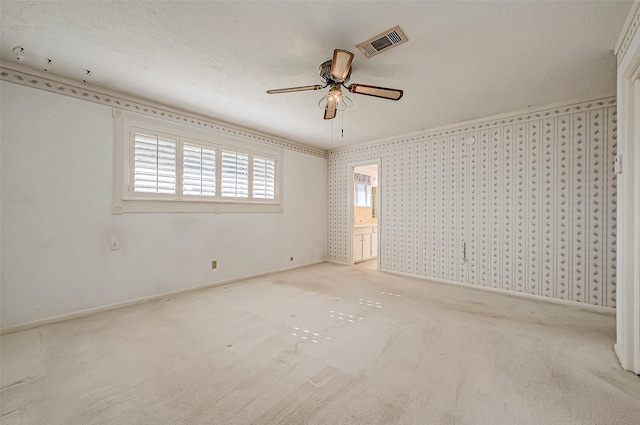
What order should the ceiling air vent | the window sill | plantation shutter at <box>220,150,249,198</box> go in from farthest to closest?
plantation shutter at <box>220,150,249,198</box>, the window sill, the ceiling air vent

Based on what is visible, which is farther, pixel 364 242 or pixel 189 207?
pixel 364 242

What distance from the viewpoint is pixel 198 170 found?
12.2 feet

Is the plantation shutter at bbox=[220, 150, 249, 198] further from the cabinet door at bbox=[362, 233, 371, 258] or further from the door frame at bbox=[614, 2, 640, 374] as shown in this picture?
the door frame at bbox=[614, 2, 640, 374]

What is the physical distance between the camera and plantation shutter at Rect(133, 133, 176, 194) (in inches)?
125

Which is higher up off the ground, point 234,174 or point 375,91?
point 375,91

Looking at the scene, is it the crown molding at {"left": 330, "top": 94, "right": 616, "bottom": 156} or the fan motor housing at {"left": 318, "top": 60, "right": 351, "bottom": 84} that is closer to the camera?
the fan motor housing at {"left": 318, "top": 60, "right": 351, "bottom": 84}

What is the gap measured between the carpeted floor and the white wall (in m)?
0.33

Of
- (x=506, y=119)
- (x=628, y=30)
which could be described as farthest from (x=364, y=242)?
(x=628, y=30)

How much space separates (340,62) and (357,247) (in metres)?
4.24

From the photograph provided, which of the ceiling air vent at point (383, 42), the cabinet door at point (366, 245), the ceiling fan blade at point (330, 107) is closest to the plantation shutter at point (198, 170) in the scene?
the ceiling fan blade at point (330, 107)

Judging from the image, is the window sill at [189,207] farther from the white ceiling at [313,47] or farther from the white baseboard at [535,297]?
the white baseboard at [535,297]

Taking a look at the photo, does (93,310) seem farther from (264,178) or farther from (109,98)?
(264,178)

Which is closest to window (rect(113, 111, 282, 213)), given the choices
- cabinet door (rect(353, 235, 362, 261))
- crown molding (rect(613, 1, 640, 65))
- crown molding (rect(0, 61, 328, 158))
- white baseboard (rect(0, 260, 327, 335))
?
crown molding (rect(0, 61, 328, 158))

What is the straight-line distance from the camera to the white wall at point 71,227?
245 cm
